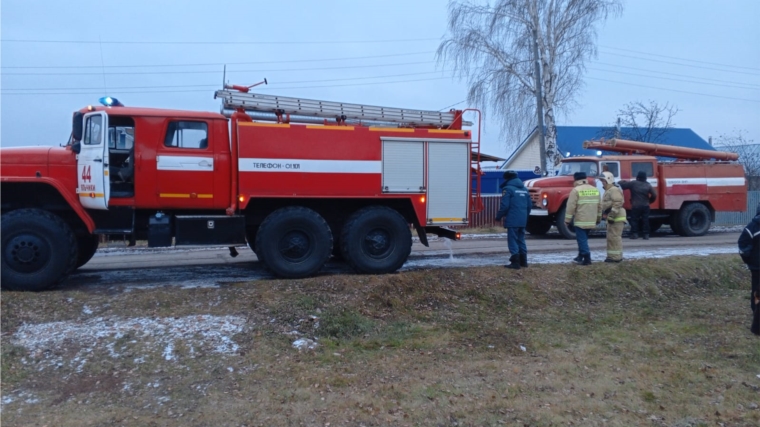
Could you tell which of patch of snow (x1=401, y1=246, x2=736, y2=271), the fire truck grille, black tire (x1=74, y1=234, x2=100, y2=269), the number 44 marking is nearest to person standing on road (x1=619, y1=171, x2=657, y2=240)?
the fire truck grille

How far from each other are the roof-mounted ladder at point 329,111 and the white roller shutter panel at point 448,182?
541mm

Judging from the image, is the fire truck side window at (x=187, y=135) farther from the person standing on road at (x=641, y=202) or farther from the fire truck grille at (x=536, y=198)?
the person standing on road at (x=641, y=202)

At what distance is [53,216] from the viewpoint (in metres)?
9.36

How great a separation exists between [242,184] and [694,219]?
1527cm

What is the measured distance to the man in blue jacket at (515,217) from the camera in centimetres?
1140

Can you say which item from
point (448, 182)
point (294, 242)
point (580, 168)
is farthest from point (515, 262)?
point (580, 168)

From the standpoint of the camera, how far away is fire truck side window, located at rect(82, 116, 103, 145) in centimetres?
951

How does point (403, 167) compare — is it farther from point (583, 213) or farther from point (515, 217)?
point (583, 213)

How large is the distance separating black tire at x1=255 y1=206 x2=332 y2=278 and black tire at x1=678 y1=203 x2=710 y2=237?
44.0ft

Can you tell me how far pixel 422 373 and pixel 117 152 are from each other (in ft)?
18.2

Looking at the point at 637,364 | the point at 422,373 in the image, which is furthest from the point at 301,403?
the point at 637,364

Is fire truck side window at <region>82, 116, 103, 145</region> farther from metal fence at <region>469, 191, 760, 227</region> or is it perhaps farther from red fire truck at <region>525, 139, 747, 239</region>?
metal fence at <region>469, 191, 760, 227</region>

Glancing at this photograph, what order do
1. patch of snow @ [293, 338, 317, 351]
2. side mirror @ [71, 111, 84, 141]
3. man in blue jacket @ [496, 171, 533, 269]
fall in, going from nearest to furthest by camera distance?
patch of snow @ [293, 338, 317, 351]
side mirror @ [71, 111, 84, 141]
man in blue jacket @ [496, 171, 533, 269]

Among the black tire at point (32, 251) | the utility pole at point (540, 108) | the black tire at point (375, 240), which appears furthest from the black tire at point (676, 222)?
the black tire at point (32, 251)
